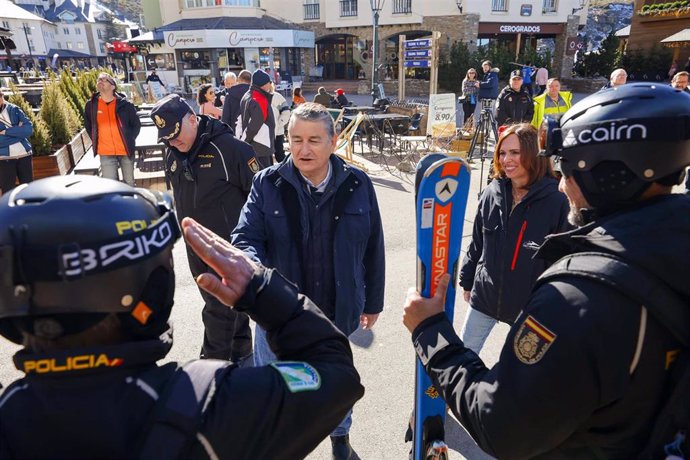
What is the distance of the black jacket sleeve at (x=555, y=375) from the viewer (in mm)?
1130

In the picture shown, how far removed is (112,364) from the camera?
102 cm

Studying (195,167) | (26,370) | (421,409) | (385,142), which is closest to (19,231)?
(26,370)

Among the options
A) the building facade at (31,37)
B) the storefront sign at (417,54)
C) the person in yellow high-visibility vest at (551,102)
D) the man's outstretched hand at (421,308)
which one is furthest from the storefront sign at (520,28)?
the building facade at (31,37)

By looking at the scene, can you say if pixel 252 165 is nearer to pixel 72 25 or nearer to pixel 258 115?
pixel 258 115

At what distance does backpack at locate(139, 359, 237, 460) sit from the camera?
3.09 feet

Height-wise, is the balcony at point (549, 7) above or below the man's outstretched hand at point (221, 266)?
above

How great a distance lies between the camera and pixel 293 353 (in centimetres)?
130

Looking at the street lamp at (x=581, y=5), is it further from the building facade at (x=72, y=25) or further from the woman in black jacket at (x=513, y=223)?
the building facade at (x=72, y=25)

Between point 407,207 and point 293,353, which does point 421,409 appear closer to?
point 293,353

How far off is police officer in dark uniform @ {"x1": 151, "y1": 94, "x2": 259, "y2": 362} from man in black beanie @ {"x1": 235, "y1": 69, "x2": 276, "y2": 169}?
3398mm

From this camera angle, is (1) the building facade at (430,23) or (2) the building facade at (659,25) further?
(1) the building facade at (430,23)

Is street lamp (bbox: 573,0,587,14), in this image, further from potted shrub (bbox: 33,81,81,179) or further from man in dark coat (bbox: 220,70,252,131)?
potted shrub (bbox: 33,81,81,179)

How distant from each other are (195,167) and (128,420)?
2.77 m

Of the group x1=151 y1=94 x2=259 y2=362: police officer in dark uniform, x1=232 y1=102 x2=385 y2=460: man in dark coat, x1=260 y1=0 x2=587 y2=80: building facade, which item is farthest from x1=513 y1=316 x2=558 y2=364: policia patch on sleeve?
x1=260 y1=0 x2=587 y2=80: building facade
